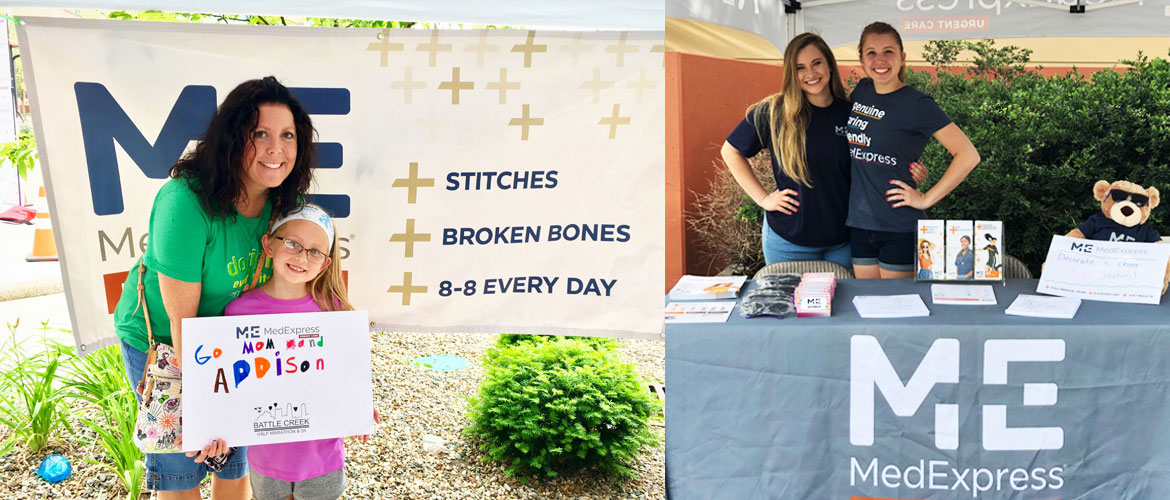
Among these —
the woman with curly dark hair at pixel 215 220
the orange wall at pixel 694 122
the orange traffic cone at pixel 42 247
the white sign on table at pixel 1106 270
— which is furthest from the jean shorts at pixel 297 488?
the orange traffic cone at pixel 42 247

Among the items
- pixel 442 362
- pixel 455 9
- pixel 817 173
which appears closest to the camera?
pixel 455 9

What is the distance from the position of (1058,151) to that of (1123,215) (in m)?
2.08

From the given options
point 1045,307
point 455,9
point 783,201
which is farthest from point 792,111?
point 455,9

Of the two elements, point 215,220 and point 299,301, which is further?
point 299,301

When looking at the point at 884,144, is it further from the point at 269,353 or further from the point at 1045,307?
the point at 269,353

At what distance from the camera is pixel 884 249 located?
3410 millimetres

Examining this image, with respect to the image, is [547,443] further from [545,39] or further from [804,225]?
[545,39]

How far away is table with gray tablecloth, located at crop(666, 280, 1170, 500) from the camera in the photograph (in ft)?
8.16

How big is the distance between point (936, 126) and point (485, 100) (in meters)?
1.83

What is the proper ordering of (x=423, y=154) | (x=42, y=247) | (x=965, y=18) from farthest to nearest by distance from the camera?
(x=42, y=247), (x=965, y=18), (x=423, y=154)

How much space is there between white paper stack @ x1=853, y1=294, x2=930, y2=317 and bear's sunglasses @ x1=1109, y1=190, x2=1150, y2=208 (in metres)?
0.80

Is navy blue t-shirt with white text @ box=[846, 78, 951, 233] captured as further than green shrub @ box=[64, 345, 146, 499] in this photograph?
Yes

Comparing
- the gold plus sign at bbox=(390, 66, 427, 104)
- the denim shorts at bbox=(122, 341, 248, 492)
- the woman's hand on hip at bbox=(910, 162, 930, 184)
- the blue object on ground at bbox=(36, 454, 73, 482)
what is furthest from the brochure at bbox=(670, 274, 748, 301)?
the blue object on ground at bbox=(36, 454, 73, 482)

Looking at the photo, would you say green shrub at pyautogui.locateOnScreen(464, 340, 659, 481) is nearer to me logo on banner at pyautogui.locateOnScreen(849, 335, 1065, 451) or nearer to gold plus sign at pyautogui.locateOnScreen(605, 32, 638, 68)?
me logo on banner at pyautogui.locateOnScreen(849, 335, 1065, 451)
